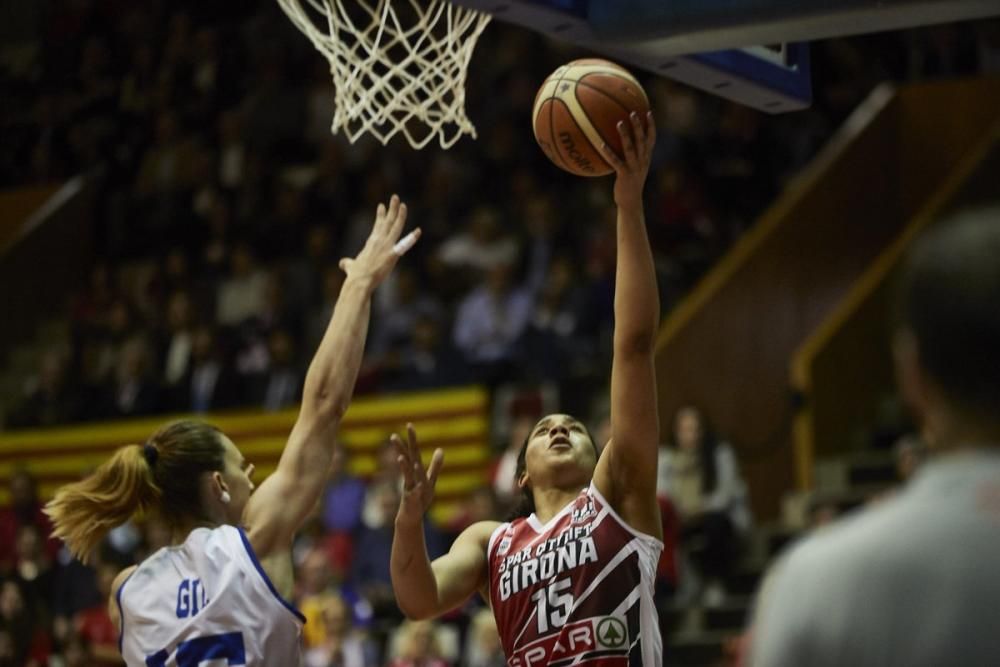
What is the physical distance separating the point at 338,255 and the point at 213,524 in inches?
356

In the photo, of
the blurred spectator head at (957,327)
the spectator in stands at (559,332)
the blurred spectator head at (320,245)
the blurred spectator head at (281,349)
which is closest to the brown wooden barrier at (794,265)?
the spectator in stands at (559,332)

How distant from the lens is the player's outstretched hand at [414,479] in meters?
3.73

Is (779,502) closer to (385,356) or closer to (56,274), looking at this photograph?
(385,356)

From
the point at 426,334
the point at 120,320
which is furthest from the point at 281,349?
the point at 120,320

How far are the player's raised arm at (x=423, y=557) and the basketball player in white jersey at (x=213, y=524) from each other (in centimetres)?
21

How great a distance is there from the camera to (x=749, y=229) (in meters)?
11.2

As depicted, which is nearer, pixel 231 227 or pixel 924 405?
pixel 924 405

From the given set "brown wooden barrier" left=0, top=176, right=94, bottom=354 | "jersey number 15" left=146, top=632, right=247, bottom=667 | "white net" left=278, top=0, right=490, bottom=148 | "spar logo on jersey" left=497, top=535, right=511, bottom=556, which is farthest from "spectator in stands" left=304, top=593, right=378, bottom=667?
"brown wooden barrier" left=0, top=176, right=94, bottom=354

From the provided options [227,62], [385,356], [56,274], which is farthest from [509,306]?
[56,274]

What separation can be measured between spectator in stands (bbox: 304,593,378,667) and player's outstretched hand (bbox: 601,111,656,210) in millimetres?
5305

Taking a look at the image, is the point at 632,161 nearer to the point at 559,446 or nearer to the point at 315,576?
the point at 559,446

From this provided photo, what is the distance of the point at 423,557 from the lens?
390cm

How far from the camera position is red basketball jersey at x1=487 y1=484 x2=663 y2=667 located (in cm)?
374

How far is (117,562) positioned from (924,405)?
846cm
